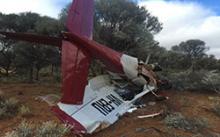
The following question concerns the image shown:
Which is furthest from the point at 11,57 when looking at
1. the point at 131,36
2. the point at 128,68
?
the point at 128,68

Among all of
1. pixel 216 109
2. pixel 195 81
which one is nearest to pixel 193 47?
Result: pixel 195 81

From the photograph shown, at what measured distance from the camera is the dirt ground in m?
10.6

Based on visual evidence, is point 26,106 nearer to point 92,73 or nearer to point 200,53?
point 92,73

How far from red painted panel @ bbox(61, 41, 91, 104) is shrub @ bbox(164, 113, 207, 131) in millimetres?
3063

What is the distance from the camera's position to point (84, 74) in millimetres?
9969

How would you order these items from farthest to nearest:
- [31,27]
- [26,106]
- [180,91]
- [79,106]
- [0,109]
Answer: [31,27]
[180,91]
[26,106]
[0,109]
[79,106]

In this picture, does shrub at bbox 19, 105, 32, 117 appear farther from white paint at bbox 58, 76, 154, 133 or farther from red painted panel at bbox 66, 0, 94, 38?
red painted panel at bbox 66, 0, 94, 38

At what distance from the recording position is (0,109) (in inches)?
503

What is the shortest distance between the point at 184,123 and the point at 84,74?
3536mm

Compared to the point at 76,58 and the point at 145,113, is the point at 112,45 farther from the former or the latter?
the point at 76,58

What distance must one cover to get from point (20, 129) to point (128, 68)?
493 cm

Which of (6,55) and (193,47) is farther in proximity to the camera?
(193,47)

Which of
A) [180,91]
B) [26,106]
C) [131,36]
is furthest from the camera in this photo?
[131,36]

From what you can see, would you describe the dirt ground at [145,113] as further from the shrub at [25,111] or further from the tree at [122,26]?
the tree at [122,26]
